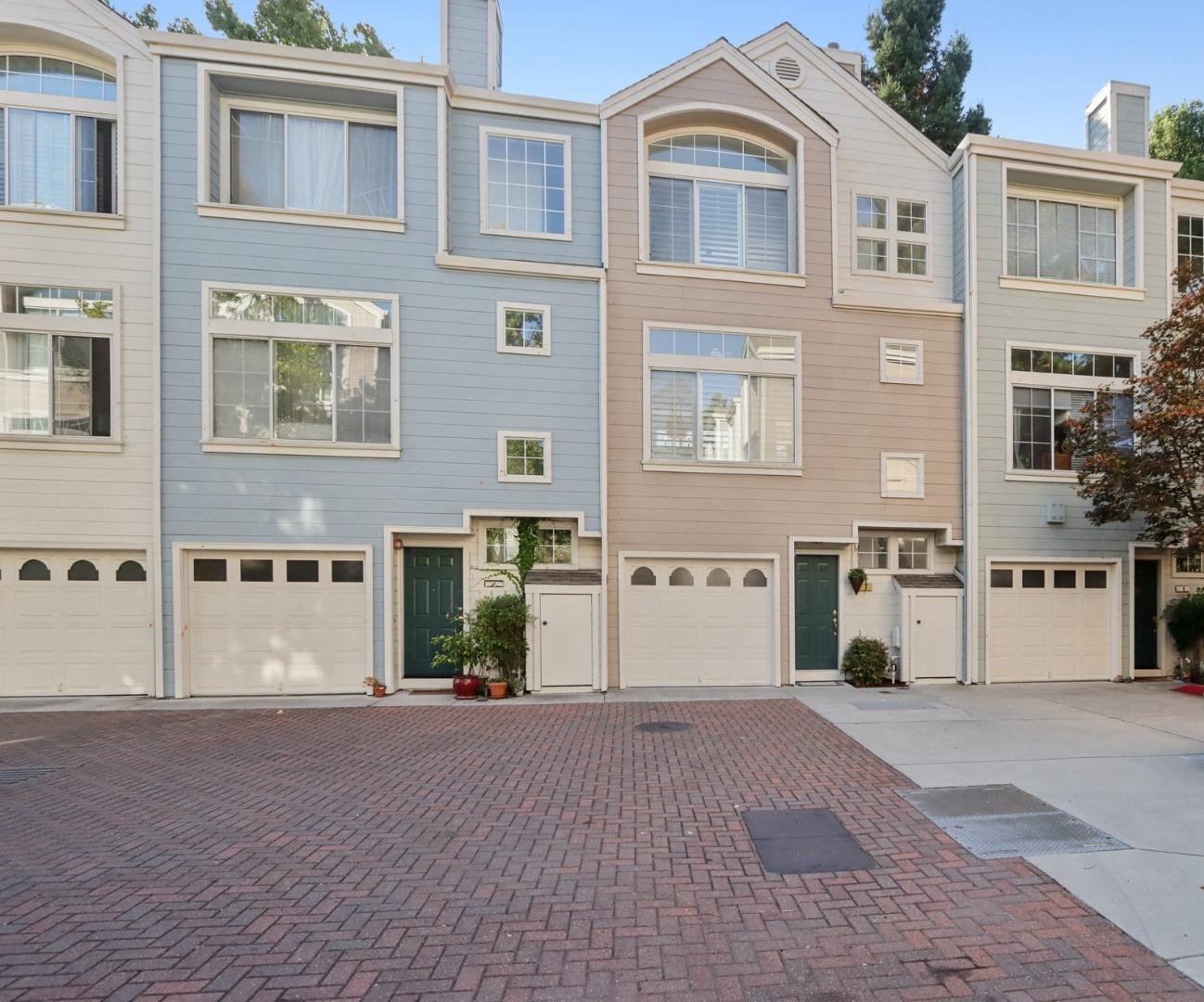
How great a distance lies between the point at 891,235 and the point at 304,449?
10.9 metres

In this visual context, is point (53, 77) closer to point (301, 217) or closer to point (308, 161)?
point (308, 161)

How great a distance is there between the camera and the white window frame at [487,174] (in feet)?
32.8

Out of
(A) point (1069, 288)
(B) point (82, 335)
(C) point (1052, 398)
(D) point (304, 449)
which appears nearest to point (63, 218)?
(B) point (82, 335)

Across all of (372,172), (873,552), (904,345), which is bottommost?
(873,552)

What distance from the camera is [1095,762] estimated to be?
20.6ft

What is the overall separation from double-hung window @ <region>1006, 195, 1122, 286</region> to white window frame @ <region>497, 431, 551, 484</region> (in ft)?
→ 29.7

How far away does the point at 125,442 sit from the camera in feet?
29.9

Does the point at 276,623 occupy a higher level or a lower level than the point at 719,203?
lower

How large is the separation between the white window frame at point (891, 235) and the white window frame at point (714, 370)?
213cm

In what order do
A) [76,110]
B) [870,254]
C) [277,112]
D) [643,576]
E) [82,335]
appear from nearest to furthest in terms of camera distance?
[82,335] < [76,110] < [277,112] < [643,576] < [870,254]

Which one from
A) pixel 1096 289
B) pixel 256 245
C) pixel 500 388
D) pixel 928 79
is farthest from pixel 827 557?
pixel 928 79

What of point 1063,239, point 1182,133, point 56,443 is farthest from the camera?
point 1182,133

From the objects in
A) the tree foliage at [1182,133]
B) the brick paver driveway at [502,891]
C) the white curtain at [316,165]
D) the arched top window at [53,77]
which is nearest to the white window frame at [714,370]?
the brick paver driveway at [502,891]

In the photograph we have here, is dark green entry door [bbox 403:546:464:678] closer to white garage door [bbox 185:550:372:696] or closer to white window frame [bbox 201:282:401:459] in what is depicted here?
white garage door [bbox 185:550:372:696]
